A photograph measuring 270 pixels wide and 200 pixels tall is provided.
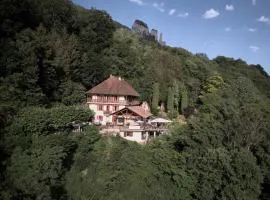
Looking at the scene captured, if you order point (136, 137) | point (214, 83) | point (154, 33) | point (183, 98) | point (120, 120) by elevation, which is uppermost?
point (154, 33)

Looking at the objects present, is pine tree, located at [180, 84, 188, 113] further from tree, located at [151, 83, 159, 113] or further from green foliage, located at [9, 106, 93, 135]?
green foliage, located at [9, 106, 93, 135]

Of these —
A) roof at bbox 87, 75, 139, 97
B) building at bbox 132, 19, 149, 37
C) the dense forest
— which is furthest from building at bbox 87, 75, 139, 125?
building at bbox 132, 19, 149, 37

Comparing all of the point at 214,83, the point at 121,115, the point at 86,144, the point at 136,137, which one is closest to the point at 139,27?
the point at 214,83

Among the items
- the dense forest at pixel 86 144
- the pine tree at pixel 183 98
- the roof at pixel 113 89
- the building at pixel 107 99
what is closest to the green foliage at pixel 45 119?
the dense forest at pixel 86 144

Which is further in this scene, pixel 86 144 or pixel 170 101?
pixel 170 101

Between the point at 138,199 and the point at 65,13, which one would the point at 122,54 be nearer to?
the point at 65,13

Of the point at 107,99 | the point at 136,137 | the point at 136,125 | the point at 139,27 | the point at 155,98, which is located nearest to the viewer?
the point at 136,137

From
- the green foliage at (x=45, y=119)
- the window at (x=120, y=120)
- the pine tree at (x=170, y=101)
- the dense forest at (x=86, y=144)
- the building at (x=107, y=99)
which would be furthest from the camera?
the pine tree at (x=170, y=101)

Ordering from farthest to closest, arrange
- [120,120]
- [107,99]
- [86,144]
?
[107,99] < [120,120] < [86,144]

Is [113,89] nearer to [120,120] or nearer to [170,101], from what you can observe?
[120,120]

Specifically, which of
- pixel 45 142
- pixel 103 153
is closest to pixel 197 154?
pixel 103 153

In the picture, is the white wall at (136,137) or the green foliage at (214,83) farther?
the green foliage at (214,83)

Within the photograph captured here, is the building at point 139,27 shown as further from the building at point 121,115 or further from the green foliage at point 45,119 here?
the green foliage at point 45,119

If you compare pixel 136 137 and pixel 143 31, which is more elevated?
pixel 143 31
